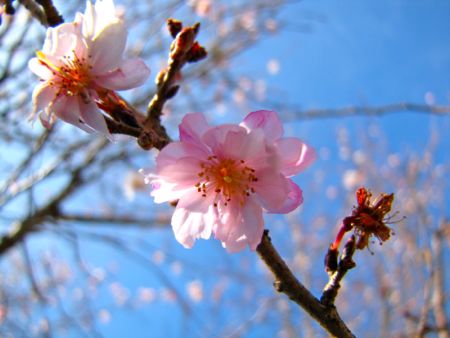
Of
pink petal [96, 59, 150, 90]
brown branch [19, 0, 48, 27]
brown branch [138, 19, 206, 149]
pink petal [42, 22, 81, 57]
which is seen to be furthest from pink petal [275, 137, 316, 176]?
brown branch [19, 0, 48, 27]

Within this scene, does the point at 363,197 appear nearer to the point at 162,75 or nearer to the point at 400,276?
the point at 162,75

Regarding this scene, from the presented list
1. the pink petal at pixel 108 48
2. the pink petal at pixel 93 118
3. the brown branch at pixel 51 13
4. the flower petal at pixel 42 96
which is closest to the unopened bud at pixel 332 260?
the pink petal at pixel 93 118

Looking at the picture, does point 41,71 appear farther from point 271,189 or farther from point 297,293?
point 297,293

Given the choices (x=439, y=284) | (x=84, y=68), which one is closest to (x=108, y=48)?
(x=84, y=68)

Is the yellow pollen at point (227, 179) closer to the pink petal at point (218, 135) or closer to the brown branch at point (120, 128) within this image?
the pink petal at point (218, 135)

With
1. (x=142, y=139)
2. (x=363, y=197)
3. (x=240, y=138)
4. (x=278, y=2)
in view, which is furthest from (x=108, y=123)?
(x=278, y=2)
